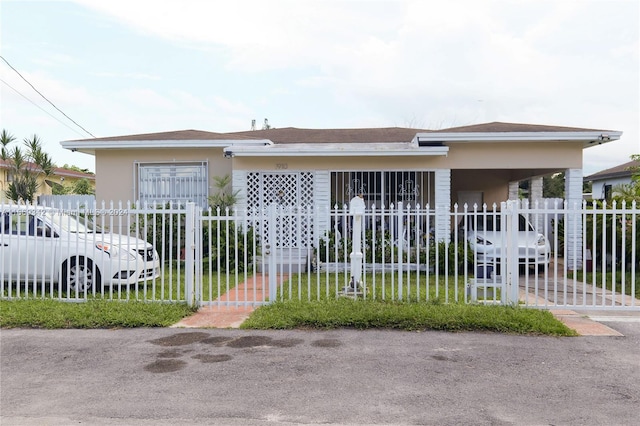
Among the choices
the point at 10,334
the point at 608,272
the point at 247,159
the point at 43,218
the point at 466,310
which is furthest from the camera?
the point at 247,159

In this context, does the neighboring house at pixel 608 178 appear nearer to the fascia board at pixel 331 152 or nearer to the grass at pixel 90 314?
the fascia board at pixel 331 152

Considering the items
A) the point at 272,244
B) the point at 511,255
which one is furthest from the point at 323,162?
the point at 511,255

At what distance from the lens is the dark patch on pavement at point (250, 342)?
6.30 metres

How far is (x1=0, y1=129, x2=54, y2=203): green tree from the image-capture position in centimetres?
2016

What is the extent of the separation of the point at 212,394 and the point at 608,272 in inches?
431

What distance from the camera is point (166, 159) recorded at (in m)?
14.5

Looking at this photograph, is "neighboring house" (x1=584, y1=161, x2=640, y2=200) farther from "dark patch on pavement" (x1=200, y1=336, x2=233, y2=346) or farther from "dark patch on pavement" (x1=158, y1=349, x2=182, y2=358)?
"dark patch on pavement" (x1=158, y1=349, x2=182, y2=358)

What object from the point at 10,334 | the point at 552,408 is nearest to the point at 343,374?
the point at 552,408

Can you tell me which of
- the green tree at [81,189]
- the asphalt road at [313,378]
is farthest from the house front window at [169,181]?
the green tree at [81,189]

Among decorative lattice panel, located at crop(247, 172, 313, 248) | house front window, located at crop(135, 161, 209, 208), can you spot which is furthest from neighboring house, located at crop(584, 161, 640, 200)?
house front window, located at crop(135, 161, 209, 208)

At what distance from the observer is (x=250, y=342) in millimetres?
6430

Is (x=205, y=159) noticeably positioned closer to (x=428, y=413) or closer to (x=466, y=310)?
(x=466, y=310)

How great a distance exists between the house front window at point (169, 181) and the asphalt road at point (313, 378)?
7.79 metres

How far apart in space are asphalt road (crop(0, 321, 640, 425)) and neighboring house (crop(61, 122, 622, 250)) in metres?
6.49
